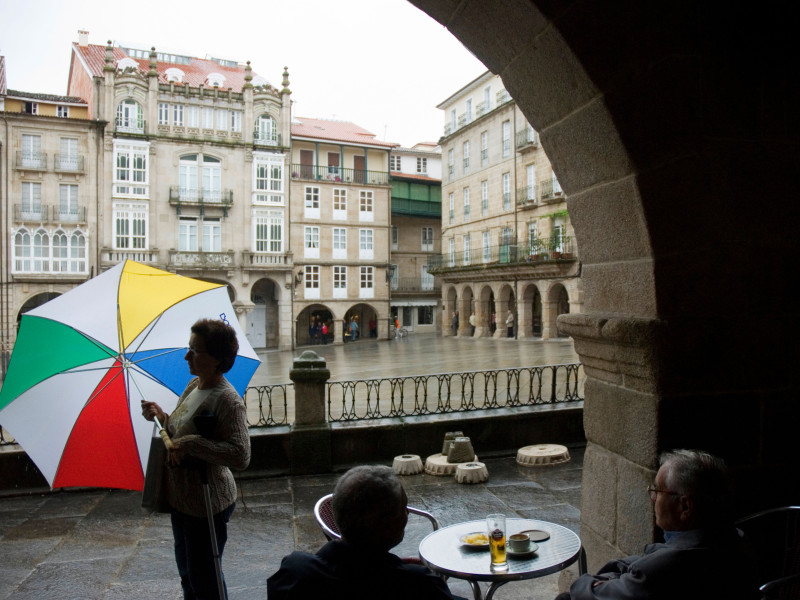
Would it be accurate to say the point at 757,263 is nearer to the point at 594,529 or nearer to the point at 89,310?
the point at 594,529

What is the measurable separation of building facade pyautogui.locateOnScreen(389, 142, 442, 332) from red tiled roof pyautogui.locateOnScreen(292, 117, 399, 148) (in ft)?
10.4

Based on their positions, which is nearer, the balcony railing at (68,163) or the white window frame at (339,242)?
the balcony railing at (68,163)

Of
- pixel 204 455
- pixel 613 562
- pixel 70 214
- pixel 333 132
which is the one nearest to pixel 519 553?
pixel 613 562

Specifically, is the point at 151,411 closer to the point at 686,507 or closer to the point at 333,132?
the point at 686,507

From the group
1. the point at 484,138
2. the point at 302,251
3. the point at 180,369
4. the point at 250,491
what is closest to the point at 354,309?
the point at 302,251

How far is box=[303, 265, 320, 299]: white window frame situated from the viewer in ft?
117

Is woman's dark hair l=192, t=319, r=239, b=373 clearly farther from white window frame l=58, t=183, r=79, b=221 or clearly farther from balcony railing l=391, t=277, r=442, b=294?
balcony railing l=391, t=277, r=442, b=294

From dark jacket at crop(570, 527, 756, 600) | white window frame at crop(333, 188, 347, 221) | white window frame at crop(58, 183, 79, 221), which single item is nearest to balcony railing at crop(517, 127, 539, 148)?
white window frame at crop(333, 188, 347, 221)

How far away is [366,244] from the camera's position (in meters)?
37.6

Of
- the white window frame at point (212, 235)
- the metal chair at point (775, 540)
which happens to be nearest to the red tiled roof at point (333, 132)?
the white window frame at point (212, 235)

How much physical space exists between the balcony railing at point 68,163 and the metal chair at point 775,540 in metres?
33.0

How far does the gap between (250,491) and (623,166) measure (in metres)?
4.92

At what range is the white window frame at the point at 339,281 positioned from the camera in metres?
36.5

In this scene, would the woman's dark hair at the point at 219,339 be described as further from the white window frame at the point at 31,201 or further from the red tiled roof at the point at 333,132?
the red tiled roof at the point at 333,132
